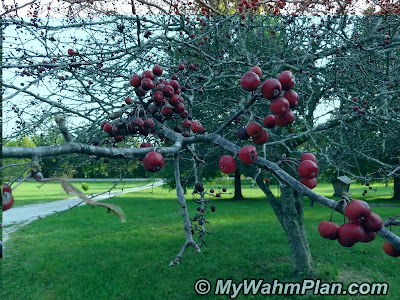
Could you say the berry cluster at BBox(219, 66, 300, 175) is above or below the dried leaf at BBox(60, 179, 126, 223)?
above

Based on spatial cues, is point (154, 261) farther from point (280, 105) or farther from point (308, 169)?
point (280, 105)

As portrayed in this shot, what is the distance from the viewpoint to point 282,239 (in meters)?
8.68

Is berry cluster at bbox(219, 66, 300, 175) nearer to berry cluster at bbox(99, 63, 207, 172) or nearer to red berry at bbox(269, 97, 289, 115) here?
red berry at bbox(269, 97, 289, 115)

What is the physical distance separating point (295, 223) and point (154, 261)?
3.37 m

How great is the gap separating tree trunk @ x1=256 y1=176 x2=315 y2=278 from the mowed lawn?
35cm

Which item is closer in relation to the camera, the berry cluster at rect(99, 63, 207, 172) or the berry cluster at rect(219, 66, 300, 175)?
the berry cluster at rect(219, 66, 300, 175)

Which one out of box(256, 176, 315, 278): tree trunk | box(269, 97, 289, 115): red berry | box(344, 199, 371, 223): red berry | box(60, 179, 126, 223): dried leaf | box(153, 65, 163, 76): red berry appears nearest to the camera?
box(60, 179, 126, 223): dried leaf

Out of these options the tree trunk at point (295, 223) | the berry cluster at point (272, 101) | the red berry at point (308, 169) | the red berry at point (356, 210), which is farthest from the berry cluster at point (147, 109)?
the tree trunk at point (295, 223)

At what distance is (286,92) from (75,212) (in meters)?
15.0

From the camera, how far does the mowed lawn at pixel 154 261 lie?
580 centimetres

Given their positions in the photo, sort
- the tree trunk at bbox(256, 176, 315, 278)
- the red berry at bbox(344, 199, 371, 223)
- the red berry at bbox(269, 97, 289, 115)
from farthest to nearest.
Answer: the tree trunk at bbox(256, 176, 315, 278)
the red berry at bbox(269, 97, 289, 115)
the red berry at bbox(344, 199, 371, 223)

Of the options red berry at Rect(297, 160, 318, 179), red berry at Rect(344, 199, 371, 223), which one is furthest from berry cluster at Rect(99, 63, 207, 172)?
red berry at Rect(344, 199, 371, 223)

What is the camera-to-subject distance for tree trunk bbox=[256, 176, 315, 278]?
5230 mm

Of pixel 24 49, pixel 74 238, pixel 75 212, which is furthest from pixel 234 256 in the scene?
pixel 75 212
